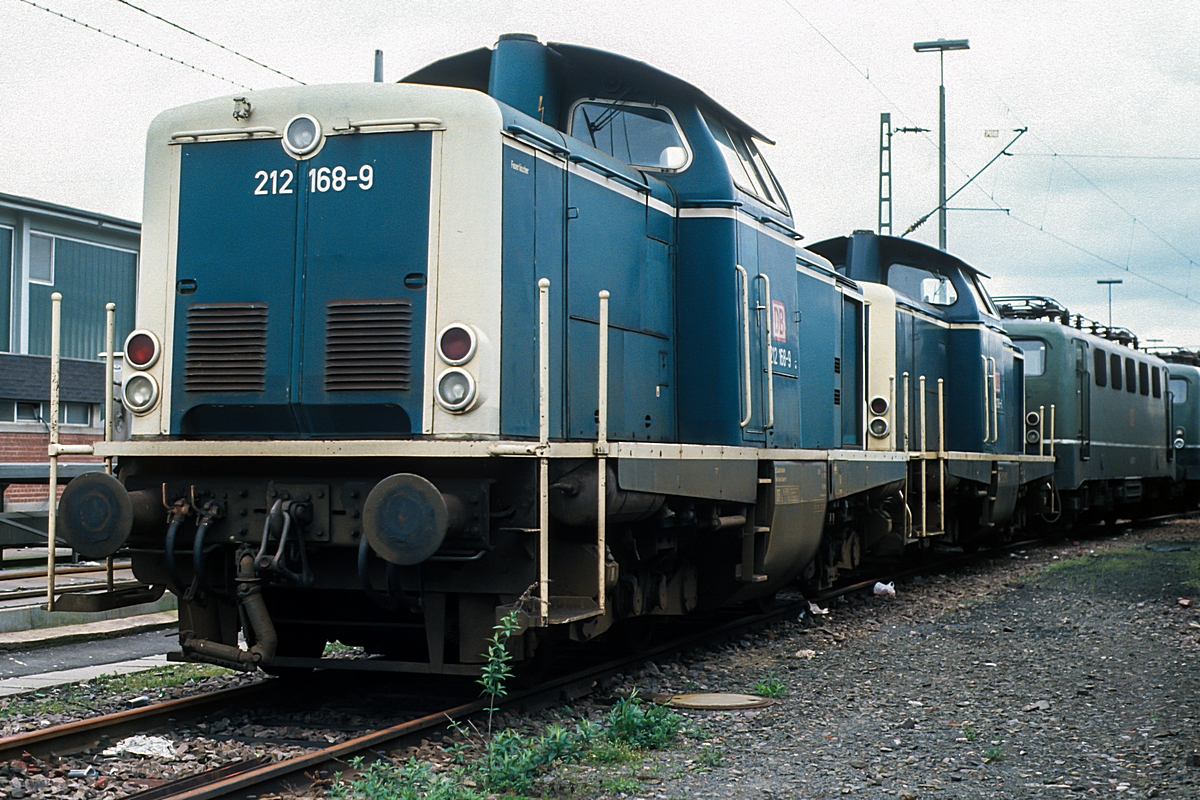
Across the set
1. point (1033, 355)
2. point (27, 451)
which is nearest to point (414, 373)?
point (1033, 355)

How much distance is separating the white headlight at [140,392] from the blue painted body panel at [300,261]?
12 centimetres

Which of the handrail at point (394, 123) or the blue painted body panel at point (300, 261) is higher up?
the handrail at point (394, 123)

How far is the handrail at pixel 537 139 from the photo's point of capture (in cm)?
580

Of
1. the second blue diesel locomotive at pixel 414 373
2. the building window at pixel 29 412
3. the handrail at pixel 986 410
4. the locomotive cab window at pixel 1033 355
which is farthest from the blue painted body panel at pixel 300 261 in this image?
the building window at pixel 29 412

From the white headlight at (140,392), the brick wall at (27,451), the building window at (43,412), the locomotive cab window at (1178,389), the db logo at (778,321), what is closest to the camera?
the white headlight at (140,392)

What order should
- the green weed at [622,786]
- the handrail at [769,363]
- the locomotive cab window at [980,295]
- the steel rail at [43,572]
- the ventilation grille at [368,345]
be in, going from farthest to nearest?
the locomotive cab window at [980,295] → the steel rail at [43,572] → the handrail at [769,363] → the ventilation grille at [368,345] → the green weed at [622,786]

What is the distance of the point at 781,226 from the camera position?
27.3 ft

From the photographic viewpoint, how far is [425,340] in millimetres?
5551

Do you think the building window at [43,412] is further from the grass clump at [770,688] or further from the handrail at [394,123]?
the grass clump at [770,688]

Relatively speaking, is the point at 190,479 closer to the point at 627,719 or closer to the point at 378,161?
the point at 378,161

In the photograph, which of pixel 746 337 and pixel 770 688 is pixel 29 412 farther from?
pixel 770 688

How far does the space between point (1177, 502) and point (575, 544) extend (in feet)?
88.5

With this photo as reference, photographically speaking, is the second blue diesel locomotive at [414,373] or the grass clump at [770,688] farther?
the grass clump at [770,688]

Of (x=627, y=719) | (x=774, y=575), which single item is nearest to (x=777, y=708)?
(x=627, y=719)
